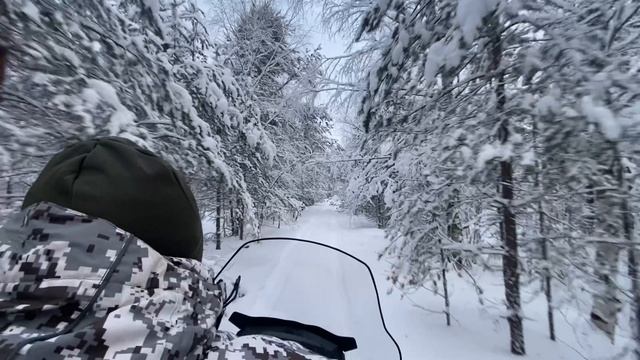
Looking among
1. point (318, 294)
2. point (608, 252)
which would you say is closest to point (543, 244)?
point (608, 252)

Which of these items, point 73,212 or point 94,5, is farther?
point 94,5

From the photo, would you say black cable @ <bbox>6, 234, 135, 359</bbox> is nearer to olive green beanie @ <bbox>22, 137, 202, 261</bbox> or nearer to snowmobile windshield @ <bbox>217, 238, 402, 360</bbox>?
olive green beanie @ <bbox>22, 137, 202, 261</bbox>

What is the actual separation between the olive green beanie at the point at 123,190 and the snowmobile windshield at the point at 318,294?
2.18 ft

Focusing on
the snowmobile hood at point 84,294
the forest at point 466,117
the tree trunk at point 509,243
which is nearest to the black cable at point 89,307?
the snowmobile hood at point 84,294

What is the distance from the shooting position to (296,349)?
3.40 feet

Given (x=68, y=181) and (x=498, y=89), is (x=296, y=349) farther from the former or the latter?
(x=498, y=89)

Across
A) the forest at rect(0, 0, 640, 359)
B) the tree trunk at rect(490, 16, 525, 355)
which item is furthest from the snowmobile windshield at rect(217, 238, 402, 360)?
the tree trunk at rect(490, 16, 525, 355)

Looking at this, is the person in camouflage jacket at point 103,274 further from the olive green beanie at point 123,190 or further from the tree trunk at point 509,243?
the tree trunk at point 509,243

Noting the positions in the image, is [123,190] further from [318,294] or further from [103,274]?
[318,294]

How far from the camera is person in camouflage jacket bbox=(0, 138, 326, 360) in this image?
667mm

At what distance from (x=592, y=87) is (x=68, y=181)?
3.49 m

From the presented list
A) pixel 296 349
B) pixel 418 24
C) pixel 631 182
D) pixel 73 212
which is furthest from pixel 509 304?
pixel 73 212

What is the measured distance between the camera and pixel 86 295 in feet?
2.29

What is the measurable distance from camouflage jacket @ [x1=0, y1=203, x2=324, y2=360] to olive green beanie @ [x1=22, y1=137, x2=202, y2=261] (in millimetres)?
48
